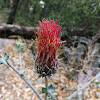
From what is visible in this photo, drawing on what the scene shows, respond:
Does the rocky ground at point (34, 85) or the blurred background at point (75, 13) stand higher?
the blurred background at point (75, 13)

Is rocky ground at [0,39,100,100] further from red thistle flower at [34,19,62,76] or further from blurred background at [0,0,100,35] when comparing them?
blurred background at [0,0,100,35]

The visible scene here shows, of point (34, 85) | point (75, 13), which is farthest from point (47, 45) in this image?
point (75, 13)

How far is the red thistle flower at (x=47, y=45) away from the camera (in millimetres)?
Answer: 873

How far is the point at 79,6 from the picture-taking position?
4.46 meters

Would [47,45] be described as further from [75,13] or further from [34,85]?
[75,13]

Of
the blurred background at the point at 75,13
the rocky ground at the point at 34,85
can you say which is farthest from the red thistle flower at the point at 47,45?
the blurred background at the point at 75,13

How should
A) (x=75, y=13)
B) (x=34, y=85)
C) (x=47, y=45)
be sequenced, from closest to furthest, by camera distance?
(x=47, y=45), (x=34, y=85), (x=75, y=13)

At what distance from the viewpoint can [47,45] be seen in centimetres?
89

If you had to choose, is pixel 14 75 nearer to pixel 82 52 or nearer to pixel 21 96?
pixel 21 96

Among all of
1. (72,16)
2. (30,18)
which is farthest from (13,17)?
(72,16)

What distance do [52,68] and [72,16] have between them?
12.4 feet

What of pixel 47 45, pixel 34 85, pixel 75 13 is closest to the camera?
pixel 47 45

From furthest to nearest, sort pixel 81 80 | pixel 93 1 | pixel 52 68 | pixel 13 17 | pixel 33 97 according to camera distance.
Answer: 1. pixel 13 17
2. pixel 93 1
3. pixel 81 80
4. pixel 33 97
5. pixel 52 68

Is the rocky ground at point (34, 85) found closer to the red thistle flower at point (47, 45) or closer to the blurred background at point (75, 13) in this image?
the red thistle flower at point (47, 45)
